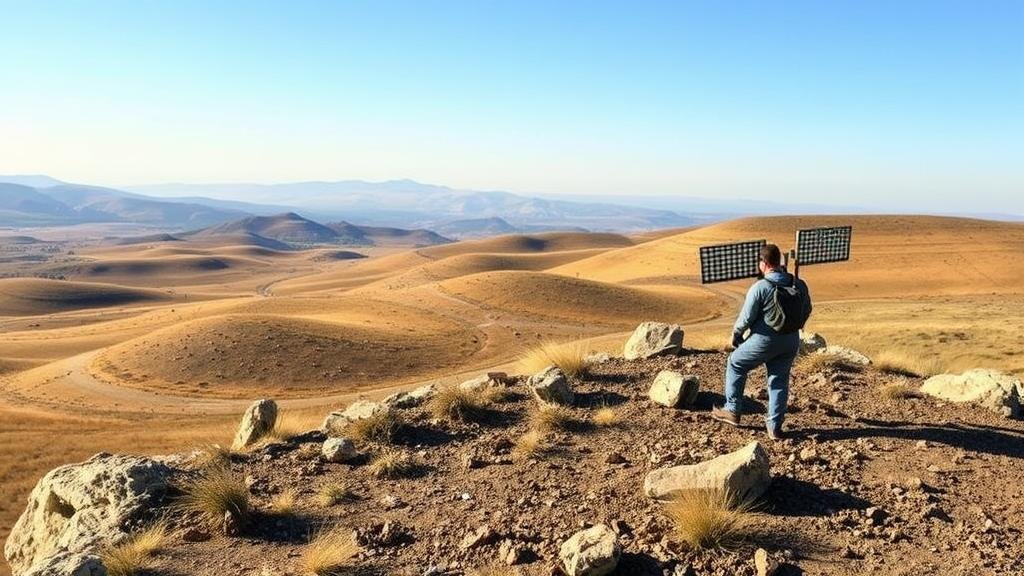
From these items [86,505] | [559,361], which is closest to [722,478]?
[559,361]

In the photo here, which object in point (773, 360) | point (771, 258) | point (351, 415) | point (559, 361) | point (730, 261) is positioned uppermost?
point (771, 258)

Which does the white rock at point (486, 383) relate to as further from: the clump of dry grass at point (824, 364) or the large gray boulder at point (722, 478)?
the clump of dry grass at point (824, 364)

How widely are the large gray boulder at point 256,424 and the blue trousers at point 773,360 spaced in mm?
7134

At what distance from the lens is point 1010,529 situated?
534cm

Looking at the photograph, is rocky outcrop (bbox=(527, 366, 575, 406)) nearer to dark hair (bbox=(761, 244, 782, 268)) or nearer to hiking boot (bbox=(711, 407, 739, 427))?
hiking boot (bbox=(711, 407, 739, 427))

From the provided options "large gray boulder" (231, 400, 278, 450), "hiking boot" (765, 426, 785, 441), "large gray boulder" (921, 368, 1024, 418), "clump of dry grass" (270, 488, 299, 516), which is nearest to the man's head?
"hiking boot" (765, 426, 785, 441)

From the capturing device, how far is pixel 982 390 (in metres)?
8.62

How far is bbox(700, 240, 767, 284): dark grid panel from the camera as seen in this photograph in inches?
442

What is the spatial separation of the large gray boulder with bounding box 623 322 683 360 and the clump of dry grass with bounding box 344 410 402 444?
203 inches

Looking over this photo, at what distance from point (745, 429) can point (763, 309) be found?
1.79 m

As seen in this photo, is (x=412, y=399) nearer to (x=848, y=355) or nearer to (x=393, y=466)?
(x=393, y=466)

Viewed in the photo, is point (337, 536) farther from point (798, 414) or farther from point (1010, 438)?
point (1010, 438)

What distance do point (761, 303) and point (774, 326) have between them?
0.30 m

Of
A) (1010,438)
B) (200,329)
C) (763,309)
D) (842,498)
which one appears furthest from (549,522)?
(200,329)
